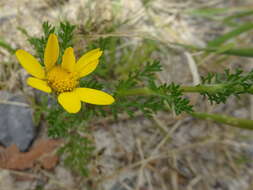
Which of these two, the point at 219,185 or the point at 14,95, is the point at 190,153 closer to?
the point at 219,185

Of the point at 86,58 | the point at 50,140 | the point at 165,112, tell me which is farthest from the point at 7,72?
the point at 165,112

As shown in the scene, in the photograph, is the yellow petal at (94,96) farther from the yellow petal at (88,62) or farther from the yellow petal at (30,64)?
the yellow petal at (30,64)

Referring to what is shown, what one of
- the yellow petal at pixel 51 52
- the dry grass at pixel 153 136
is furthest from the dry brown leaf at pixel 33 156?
the yellow petal at pixel 51 52

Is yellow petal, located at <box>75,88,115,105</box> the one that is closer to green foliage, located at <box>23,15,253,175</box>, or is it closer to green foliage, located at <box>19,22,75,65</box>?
green foliage, located at <box>23,15,253,175</box>

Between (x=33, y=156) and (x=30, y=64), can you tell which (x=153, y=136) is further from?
(x=30, y=64)

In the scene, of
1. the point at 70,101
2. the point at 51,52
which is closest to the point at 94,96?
the point at 70,101

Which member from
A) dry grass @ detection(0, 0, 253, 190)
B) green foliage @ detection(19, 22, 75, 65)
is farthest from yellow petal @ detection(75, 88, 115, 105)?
dry grass @ detection(0, 0, 253, 190)

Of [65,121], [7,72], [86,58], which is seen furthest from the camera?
[7,72]

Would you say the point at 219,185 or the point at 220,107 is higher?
the point at 220,107
